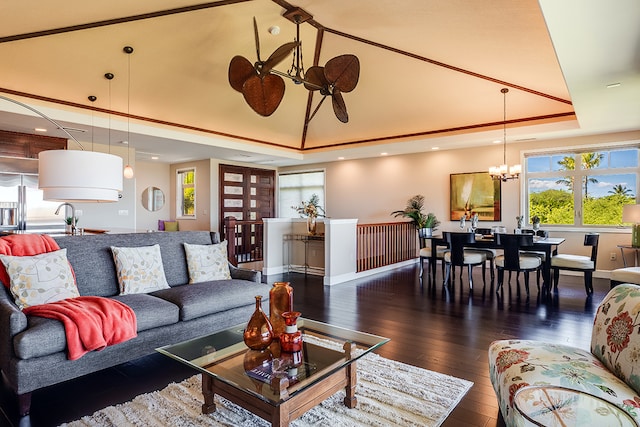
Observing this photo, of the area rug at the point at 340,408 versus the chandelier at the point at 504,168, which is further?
the chandelier at the point at 504,168

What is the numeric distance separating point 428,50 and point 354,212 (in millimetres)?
5077

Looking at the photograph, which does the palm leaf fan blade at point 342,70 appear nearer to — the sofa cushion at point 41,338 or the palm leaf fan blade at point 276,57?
the palm leaf fan blade at point 276,57

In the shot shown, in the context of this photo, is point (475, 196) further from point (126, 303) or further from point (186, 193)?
point (186, 193)

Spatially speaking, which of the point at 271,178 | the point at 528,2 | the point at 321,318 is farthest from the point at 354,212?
the point at 528,2

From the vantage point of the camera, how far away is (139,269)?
327 cm

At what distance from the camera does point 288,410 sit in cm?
177

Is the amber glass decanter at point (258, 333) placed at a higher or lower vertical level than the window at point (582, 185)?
lower

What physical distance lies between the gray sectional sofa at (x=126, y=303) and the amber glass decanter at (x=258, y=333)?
1.07m

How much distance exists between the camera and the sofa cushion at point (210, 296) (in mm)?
3046

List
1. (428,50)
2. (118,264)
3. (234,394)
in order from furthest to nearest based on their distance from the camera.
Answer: (428,50), (118,264), (234,394)

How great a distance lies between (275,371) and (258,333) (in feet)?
0.85

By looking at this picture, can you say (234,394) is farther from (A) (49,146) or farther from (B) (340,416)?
(A) (49,146)

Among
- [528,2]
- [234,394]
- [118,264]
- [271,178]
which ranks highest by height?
[528,2]

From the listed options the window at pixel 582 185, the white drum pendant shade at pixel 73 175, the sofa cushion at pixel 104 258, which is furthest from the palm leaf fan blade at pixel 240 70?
the window at pixel 582 185
